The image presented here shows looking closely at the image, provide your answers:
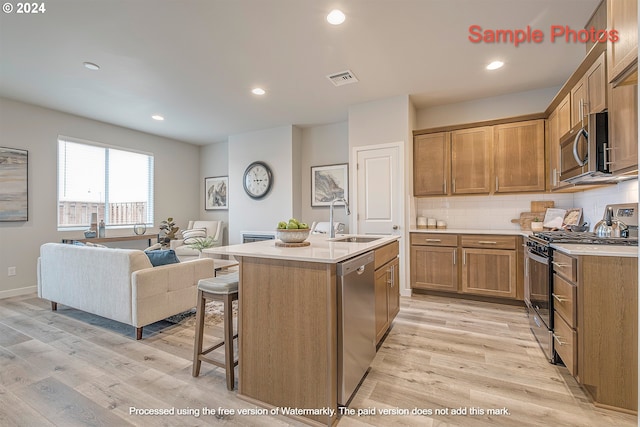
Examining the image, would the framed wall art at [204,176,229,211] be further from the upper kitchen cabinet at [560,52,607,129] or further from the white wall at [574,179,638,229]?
the white wall at [574,179,638,229]

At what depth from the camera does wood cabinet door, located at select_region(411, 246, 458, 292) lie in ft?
11.8

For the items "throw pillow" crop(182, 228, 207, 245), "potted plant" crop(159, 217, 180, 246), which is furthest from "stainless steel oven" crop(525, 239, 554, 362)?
"potted plant" crop(159, 217, 180, 246)

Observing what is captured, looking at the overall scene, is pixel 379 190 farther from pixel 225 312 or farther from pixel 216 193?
pixel 216 193

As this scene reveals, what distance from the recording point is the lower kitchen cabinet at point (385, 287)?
7.22 feet

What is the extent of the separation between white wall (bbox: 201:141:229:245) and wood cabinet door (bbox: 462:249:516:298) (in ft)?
15.9

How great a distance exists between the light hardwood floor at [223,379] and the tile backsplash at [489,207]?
4.84 ft

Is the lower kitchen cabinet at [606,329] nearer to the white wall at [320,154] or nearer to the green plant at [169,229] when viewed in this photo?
the white wall at [320,154]

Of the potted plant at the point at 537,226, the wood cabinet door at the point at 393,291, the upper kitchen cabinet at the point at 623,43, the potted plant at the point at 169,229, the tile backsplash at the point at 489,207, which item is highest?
the upper kitchen cabinet at the point at 623,43

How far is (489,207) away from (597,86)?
2044 millimetres

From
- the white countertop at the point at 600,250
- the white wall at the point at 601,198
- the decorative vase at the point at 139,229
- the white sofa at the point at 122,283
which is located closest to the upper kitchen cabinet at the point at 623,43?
the white countertop at the point at 600,250

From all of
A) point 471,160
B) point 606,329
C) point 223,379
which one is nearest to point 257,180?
point 471,160

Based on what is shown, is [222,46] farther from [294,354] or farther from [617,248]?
[617,248]

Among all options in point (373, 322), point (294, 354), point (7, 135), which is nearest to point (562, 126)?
point (373, 322)

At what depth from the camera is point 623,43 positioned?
134cm
